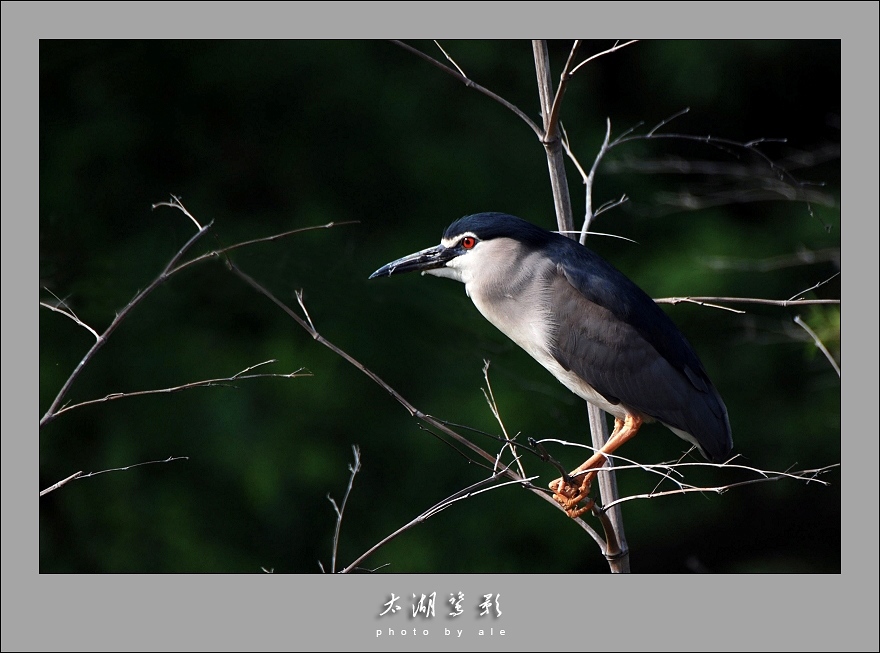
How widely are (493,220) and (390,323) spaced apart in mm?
1261

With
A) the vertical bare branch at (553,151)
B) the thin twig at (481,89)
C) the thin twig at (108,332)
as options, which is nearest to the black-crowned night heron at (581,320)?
the vertical bare branch at (553,151)

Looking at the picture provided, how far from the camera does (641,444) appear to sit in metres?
3.12

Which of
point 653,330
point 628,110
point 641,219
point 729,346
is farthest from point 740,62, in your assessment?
point 653,330

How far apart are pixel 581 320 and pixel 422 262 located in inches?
12.7

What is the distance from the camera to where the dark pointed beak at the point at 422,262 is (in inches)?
64.5

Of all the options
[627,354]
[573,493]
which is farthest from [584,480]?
[627,354]

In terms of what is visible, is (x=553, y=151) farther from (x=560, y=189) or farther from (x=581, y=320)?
(x=581, y=320)

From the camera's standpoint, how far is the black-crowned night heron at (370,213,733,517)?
1646 millimetres

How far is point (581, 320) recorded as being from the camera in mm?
1679

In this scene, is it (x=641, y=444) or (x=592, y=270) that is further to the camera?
(x=641, y=444)

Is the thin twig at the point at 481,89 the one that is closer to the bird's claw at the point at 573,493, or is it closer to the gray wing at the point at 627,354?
the gray wing at the point at 627,354

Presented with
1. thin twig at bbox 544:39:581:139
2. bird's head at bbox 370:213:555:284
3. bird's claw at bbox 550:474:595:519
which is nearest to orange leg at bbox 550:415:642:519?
bird's claw at bbox 550:474:595:519

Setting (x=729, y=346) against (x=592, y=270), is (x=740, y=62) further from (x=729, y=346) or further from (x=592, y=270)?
(x=592, y=270)

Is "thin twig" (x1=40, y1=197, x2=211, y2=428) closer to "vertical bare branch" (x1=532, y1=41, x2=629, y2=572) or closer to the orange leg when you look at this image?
"vertical bare branch" (x1=532, y1=41, x2=629, y2=572)
